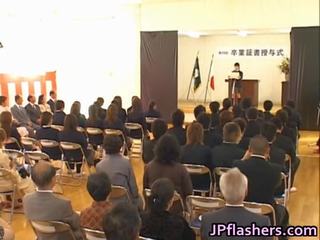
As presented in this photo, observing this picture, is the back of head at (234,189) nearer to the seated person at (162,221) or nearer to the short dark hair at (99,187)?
the seated person at (162,221)

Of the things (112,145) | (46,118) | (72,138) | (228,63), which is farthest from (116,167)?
(228,63)

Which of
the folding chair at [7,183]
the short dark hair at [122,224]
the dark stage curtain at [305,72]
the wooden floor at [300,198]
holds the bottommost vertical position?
the wooden floor at [300,198]

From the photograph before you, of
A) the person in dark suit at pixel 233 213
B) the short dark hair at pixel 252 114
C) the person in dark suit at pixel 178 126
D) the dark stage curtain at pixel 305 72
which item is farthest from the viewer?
the dark stage curtain at pixel 305 72

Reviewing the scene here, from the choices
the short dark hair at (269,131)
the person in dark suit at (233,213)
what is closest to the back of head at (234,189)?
the person in dark suit at (233,213)

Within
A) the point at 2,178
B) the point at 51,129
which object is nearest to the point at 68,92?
the point at 51,129

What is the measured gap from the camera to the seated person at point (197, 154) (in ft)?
15.7

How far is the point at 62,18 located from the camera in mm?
13016

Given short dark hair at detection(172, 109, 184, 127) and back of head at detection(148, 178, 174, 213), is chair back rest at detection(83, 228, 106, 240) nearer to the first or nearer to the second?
back of head at detection(148, 178, 174, 213)

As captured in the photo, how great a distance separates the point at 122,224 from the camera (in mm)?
2258

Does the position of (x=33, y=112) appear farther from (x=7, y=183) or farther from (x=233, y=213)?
(x=233, y=213)

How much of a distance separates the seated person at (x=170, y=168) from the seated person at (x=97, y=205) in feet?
3.13

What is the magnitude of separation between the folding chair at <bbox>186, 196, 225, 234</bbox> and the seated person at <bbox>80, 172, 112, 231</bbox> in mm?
854

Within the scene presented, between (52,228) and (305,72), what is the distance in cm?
894

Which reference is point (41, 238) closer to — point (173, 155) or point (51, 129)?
point (173, 155)
